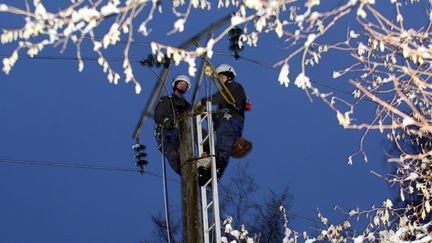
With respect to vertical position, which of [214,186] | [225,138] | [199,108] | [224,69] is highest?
[224,69]

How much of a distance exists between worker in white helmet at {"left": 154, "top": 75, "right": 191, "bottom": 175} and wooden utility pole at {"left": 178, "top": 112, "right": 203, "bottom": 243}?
24cm

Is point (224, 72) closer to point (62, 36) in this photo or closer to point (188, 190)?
point (188, 190)

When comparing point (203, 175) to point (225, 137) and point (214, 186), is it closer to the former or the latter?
point (214, 186)

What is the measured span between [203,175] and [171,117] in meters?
0.75

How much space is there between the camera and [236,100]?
28.0 feet

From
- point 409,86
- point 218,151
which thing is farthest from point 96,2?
point 218,151

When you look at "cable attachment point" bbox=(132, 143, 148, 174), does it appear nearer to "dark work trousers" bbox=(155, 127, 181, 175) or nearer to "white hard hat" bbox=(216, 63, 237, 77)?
"dark work trousers" bbox=(155, 127, 181, 175)

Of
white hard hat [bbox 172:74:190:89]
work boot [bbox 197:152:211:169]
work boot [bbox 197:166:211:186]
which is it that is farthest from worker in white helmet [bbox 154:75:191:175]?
work boot [bbox 197:166:211:186]

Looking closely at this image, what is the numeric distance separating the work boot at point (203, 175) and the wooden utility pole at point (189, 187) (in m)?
0.13

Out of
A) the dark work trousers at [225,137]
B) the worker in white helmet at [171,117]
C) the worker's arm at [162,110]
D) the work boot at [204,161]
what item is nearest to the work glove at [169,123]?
the worker in white helmet at [171,117]

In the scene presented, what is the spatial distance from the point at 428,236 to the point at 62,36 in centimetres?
370

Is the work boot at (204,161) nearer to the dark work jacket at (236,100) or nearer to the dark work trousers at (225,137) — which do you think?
the dark work jacket at (236,100)

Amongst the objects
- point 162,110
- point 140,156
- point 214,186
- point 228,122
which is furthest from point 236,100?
point 140,156

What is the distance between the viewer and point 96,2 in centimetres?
399
